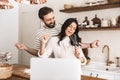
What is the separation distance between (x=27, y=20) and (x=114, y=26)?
2.37 m

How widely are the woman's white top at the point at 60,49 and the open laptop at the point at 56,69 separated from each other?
0.75m

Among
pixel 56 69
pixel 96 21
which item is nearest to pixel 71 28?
pixel 56 69

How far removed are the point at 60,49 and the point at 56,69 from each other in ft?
2.85

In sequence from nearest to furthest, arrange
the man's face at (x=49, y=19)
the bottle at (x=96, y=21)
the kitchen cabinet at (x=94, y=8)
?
the man's face at (x=49, y=19), the kitchen cabinet at (x=94, y=8), the bottle at (x=96, y=21)

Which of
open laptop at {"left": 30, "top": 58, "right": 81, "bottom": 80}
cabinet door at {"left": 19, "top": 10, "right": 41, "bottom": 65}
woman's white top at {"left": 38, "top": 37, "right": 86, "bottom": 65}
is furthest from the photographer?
cabinet door at {"left": 19, "top": 10, "right": 41, "bottom": 65}

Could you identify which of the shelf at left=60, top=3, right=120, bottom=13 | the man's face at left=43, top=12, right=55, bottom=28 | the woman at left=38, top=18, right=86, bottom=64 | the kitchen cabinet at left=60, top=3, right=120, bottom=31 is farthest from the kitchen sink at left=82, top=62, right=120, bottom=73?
the woman at left=38, top=18, right=86, bottom=64

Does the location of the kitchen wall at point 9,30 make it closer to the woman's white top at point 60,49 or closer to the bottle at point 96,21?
the bottle at point 96,21

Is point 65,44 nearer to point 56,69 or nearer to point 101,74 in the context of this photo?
point 56,69

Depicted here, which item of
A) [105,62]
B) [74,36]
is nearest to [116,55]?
[105,62]

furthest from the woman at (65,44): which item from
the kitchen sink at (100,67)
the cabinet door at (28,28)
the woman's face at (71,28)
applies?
the cabinet door at (28,28)

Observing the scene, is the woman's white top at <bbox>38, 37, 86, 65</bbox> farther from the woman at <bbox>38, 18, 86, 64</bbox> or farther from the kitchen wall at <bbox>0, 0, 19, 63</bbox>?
the kitchen wall at <bbox>0, 0, 19, 63</bbox>

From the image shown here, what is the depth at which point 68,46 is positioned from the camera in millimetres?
2287

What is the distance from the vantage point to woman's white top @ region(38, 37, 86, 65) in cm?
225

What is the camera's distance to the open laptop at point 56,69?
55.2 inches
